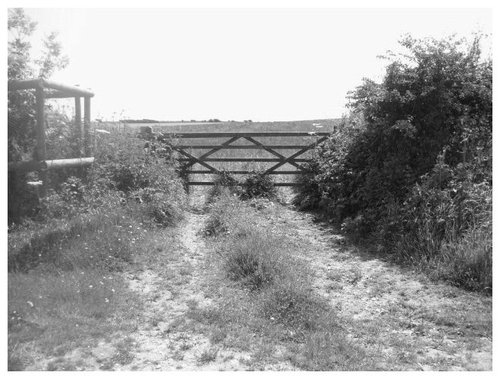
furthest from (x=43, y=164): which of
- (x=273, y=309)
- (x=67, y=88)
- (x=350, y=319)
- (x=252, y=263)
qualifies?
(x=350, y=319)

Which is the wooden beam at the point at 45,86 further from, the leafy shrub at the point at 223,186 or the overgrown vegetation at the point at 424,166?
the overgrown vegetation at the point at 424,166

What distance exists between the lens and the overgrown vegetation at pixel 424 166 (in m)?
6.60

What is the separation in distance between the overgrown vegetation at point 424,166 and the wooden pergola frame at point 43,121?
4.87 m

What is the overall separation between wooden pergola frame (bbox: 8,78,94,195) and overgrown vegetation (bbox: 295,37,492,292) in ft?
16.0

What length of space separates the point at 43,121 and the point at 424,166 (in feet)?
20.4

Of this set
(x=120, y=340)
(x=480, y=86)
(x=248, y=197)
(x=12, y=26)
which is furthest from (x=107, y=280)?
(x=480, y=86)

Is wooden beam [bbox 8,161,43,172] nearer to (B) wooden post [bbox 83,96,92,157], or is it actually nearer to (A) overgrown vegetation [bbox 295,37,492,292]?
(B) wooden post [bbox 83,96,92,157]

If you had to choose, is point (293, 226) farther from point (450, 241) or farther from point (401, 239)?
Answer: point (450, 241)

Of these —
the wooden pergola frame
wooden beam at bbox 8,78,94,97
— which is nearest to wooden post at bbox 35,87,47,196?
the wooden pergola frame

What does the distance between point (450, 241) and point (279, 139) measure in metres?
11.3

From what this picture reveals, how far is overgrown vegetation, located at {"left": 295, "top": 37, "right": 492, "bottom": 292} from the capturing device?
260 inches

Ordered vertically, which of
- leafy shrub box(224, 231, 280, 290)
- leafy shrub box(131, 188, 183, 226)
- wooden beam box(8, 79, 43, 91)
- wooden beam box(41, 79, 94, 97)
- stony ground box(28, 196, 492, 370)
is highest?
wooden beam box(41, 79, 94, 97)

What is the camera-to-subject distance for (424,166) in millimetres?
8312

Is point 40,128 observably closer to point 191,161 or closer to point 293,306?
point 293,306
